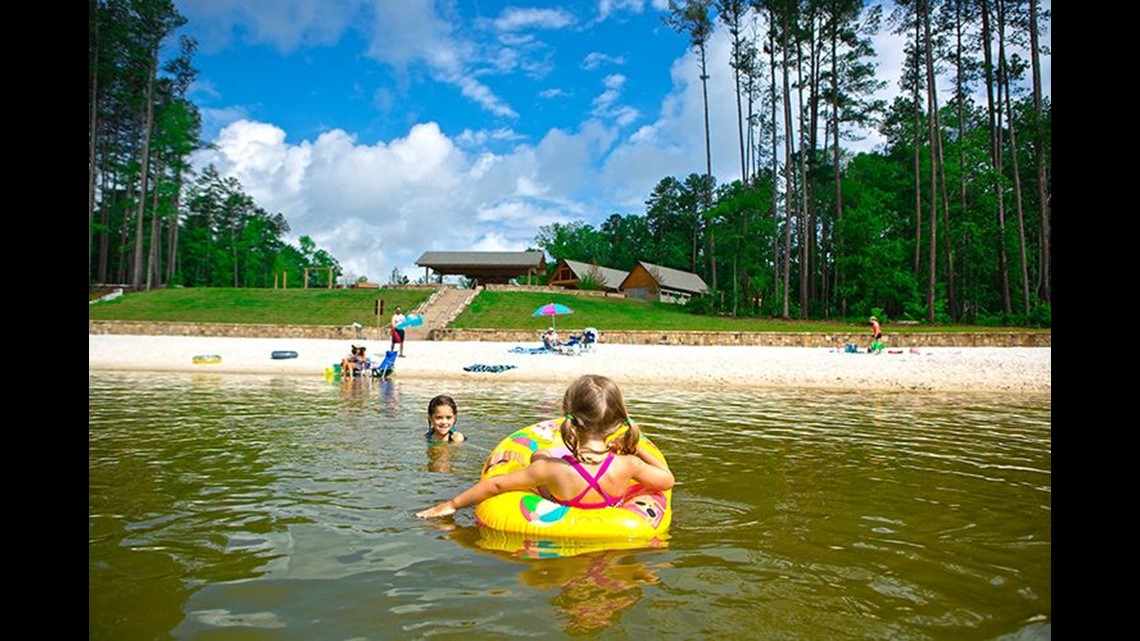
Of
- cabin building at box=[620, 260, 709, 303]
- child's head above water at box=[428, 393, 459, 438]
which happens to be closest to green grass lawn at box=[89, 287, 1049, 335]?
cabin building at box=[620, 260, 709, 303]

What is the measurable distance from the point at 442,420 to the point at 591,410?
3.61 m

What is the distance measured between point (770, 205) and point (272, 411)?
2961cm

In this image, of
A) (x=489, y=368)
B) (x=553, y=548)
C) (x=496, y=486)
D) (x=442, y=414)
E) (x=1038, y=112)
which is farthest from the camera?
(x=1038, y=112)

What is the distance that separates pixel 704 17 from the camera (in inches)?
1423

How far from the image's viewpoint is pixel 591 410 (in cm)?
416

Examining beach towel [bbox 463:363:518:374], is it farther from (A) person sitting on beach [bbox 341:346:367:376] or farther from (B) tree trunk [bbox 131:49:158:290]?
(B) tree trunk [bbox 131:49:158:290]

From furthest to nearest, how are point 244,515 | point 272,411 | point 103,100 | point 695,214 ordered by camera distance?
point 695,214, point 103,100, point 272,411, point 244,515

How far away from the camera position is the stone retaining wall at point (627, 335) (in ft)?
72.8

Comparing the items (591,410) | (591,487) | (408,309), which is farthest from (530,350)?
(591,410)

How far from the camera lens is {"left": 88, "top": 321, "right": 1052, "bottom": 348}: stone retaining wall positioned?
22.2 metres

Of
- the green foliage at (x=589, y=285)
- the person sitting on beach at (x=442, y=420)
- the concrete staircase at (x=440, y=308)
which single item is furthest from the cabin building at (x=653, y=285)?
the person sitting on beach at (x=442, y=420)

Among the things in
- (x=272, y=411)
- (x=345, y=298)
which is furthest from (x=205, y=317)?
(x=272, y=411)

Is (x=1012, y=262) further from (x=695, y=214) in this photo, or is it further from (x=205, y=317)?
(x=205, y=317)

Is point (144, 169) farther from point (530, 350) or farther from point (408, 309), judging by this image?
point (530, 350)
